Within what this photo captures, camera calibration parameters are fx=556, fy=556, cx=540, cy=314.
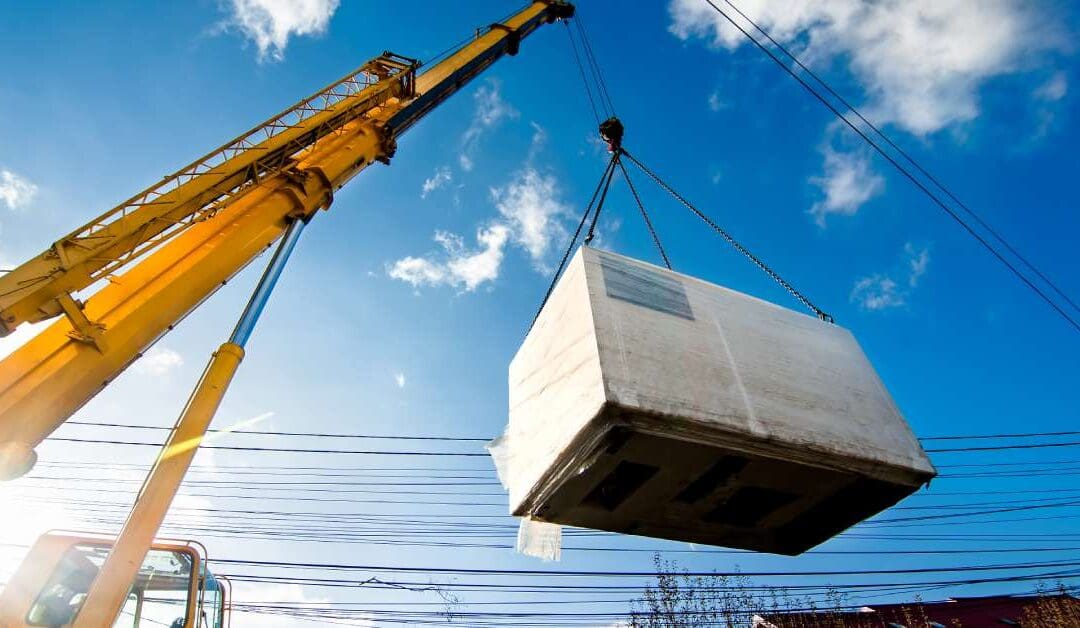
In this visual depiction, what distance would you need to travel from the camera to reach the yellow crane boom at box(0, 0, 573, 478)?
3.55 meters

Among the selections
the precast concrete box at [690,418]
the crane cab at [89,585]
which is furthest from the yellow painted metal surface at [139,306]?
the precast concrete box at [690,418]

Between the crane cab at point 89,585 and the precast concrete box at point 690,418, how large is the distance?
331 centimetres

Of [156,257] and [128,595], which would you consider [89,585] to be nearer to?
[128,595]

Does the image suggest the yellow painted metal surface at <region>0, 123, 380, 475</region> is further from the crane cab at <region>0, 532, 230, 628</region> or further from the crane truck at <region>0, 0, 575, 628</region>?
the crane cab at <region>0, 532, 230, 628</region>

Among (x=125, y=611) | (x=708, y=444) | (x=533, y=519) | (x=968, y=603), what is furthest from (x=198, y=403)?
(x=968, y=603)

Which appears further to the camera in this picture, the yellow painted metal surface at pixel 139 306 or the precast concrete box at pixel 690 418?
the yellow painted metal surface at pixel 139 306

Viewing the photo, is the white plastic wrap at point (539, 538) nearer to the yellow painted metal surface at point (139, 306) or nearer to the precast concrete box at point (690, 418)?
the precast concrete box at point (690, 418)

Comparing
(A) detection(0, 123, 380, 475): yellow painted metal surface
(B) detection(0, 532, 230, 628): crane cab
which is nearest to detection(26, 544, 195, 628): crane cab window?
(B) detection(0, 532, 230, 628): crane cab

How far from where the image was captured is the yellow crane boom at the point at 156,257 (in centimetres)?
355

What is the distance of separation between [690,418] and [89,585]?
185 inches

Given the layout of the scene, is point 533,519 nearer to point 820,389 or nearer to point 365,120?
point 820,389

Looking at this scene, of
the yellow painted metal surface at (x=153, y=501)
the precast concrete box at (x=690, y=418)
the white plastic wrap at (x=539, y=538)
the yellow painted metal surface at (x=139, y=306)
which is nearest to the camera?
the precast concrete box at (x=690, y=418)

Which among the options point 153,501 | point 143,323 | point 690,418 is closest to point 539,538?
point 690,418

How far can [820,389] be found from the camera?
2768 millimetres
